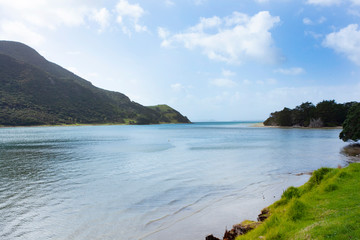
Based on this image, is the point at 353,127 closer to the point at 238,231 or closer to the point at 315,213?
the point at 315,213

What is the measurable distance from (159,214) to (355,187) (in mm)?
10298

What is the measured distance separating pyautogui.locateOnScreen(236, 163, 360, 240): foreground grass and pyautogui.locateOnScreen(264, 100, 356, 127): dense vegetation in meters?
149

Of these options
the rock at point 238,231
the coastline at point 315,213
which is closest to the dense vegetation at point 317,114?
the coastline at point 315,213

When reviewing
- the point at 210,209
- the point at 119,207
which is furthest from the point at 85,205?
the point at 210,209

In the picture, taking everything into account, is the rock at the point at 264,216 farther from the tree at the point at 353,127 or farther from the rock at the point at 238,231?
the tree at the point at 353,127

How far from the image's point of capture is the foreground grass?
686cm

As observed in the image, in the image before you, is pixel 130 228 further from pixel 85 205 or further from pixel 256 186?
pixel 256 186

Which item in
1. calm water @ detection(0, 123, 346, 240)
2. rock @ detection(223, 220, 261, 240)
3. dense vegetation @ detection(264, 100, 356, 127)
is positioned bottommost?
calm water @ detection(0, 123, 346, 240)

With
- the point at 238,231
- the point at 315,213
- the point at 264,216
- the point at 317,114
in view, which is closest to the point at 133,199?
the point at 238,231

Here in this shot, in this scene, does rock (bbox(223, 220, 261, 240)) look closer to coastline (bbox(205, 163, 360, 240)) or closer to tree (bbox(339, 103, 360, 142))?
coastline (bbox(205, 163, 360, 240))

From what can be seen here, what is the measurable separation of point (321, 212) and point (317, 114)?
165 m

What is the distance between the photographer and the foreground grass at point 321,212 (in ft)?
22.5

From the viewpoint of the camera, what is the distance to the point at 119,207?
15.5m

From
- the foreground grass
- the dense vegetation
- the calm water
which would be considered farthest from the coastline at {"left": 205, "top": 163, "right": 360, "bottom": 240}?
the dense vegetation
